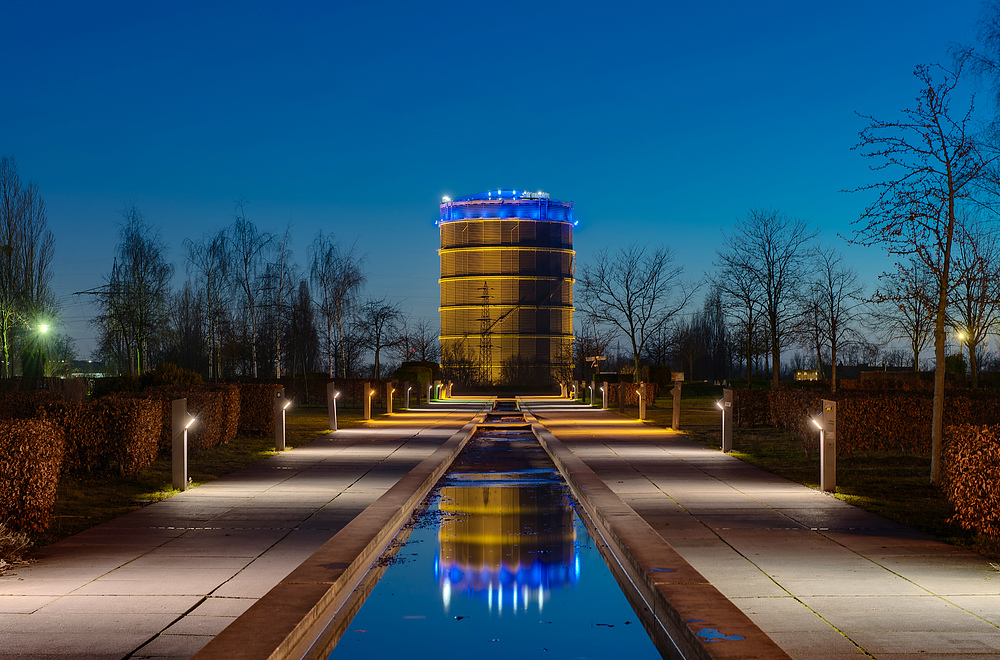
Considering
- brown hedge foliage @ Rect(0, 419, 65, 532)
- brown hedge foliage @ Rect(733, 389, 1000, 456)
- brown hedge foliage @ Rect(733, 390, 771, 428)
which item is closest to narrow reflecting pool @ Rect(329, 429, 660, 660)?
brown hedge foliage @ Rect(0, 419, 65, 532)

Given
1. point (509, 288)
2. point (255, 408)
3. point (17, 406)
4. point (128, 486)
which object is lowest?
point (128, 486)

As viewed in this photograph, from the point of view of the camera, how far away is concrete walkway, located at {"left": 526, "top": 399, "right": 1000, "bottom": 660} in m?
6.05

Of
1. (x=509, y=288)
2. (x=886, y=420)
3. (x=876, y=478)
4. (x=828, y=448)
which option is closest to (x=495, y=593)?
(x=828, y=448)

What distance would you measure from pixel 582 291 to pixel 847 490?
131ft

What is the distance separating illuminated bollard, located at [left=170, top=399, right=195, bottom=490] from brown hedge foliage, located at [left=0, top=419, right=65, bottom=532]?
12.4ft

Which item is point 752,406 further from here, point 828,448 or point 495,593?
point 495,593

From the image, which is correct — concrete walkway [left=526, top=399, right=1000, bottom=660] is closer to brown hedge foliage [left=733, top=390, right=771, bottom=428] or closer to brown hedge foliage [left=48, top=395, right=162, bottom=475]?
brown hedge foliage [left=48, top=395, right=162, bottom=475]

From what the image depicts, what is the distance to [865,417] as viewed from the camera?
18609 millimetres

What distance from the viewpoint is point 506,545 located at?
33.4ft

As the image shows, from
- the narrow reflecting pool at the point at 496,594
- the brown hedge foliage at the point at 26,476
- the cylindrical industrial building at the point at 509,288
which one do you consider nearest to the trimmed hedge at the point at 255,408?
the narrow reflecting pool at the point at 496,594

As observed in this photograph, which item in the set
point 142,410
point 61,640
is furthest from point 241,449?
point 61,640

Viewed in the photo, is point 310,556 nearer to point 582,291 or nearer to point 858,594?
point 858,594

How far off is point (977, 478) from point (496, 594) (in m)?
4.74

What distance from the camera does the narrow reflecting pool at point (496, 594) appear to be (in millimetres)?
6621
